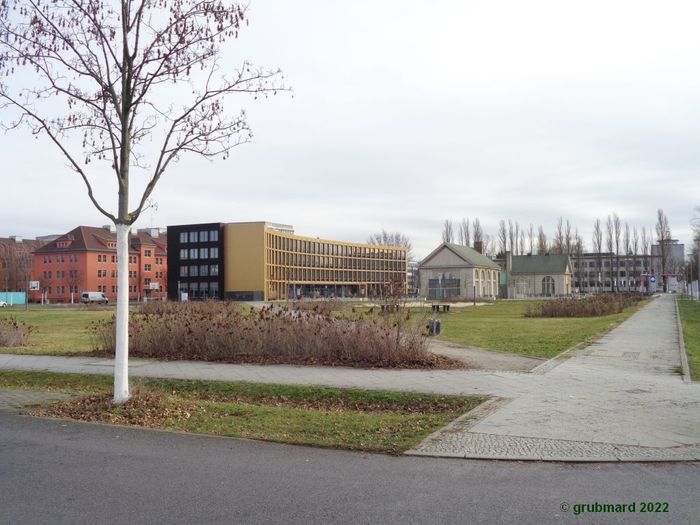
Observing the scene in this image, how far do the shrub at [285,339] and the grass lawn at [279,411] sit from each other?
10.7 feet

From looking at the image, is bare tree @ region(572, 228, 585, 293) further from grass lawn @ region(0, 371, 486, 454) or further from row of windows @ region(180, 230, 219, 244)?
grass lawn @ region(0, 371, 486, 454)

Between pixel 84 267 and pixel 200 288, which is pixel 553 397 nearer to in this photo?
pixel 200 288

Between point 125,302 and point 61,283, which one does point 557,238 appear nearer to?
point 61,283

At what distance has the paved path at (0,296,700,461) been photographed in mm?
6684

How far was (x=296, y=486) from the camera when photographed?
5.43 m

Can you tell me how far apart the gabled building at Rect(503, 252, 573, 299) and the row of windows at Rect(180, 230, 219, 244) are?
167 feet

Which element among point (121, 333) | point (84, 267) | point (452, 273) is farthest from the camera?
point (84, 267)

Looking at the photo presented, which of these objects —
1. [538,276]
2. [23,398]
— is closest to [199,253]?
[538,276]

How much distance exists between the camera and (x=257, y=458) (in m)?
6.36

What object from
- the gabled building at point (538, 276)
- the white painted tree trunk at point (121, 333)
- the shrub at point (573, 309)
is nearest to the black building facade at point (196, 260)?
the gabled building at point (538, 276)

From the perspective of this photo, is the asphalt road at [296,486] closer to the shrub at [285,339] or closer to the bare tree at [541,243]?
the shrub at [285,339]

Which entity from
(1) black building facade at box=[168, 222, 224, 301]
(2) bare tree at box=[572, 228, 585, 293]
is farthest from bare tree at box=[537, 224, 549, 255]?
(1) black building facade at box=[168, 222, 224, 301]

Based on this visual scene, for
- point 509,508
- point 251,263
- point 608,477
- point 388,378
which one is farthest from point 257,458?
point 251,263

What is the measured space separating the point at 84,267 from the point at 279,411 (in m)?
102
